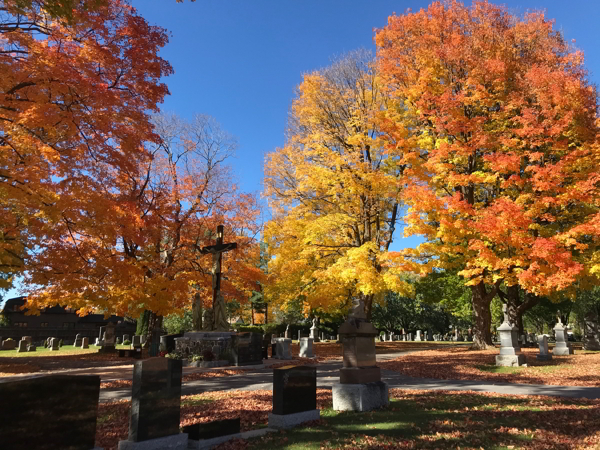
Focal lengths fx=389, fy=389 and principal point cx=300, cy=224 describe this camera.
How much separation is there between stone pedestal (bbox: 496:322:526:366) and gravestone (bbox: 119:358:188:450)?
13.4 metres

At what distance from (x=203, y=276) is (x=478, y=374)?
15.0 meters

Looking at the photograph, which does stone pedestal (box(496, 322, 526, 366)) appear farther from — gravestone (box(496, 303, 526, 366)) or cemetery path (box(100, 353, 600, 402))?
cemetery path (box(100, 353, 600, 402))

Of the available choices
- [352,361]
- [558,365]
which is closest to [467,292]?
[558,365]

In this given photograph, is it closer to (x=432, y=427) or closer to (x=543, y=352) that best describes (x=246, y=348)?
(x=432, y=427)

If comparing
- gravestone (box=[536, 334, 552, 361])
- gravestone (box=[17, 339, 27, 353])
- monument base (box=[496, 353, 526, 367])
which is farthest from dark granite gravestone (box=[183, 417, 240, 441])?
gravestone (box=[17, 339, 27, 353])

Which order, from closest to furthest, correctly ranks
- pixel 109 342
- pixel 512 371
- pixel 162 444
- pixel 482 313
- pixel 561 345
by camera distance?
pixel 162 444
pixel 512 371
pixel 561 345
pixel 482 313
pixel 109 342

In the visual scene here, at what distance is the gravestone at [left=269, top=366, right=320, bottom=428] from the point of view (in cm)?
635

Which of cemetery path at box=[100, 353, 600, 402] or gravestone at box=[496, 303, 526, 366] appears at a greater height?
gravestone at box=[496, 303, 526, 366]

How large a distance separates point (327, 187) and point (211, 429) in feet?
52.4

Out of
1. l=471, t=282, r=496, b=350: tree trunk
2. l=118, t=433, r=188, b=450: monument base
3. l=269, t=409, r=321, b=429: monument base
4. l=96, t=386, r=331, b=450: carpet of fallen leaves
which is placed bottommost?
l=96, t=386, r=331, b=450: carpet of fallen leaves

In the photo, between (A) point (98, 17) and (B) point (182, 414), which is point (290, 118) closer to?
(A) point (98, 17)

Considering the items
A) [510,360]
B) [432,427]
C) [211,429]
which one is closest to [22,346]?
[211,429]

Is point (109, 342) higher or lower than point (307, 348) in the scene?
higher

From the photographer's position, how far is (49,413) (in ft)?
13.6
